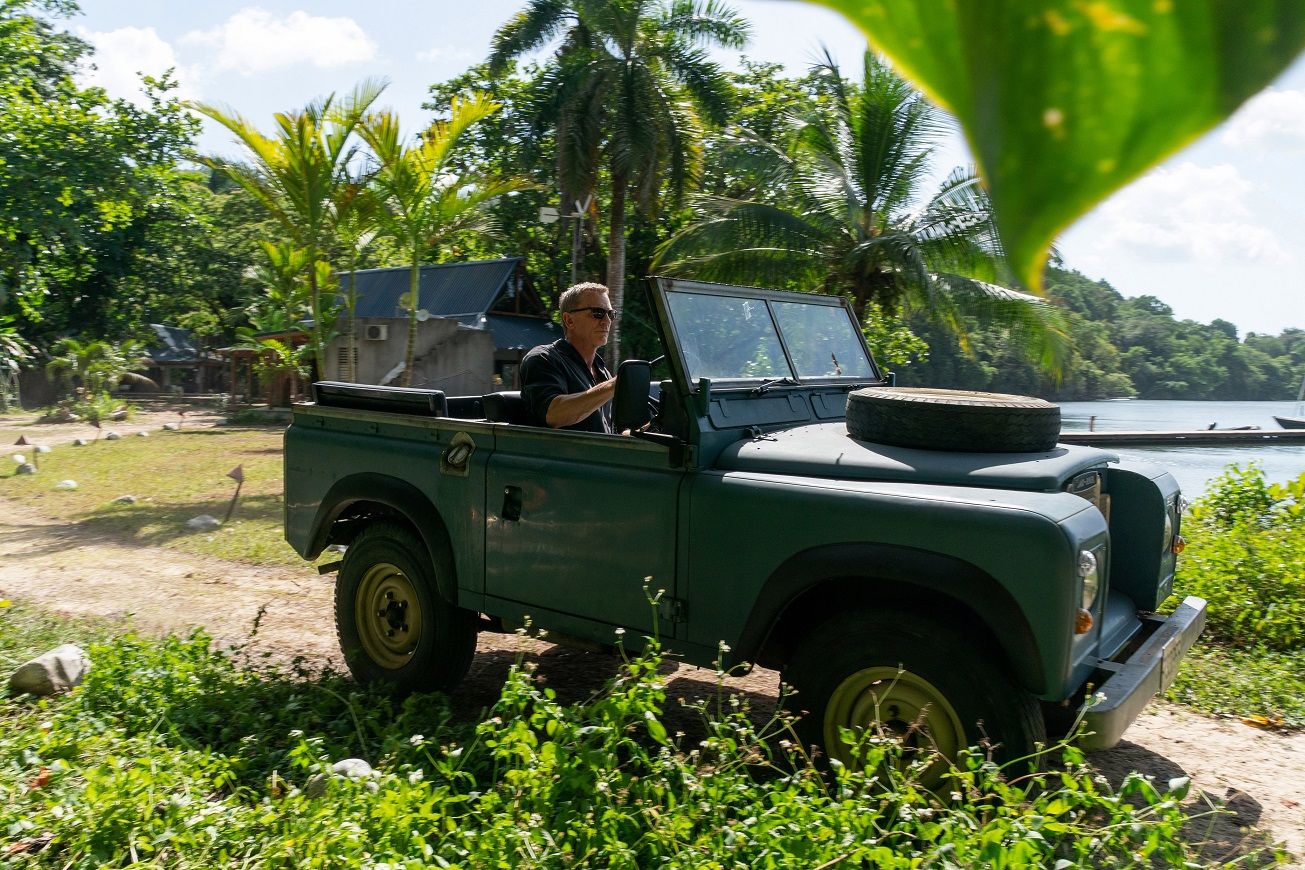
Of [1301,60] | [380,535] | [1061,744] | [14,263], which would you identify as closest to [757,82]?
[14,263]

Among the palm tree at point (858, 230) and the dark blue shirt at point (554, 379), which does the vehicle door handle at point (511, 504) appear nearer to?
the dark blue shirt at point (554, 379)

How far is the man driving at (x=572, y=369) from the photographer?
4570 mm

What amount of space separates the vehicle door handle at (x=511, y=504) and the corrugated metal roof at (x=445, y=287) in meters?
23.4

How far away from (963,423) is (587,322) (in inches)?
73.5

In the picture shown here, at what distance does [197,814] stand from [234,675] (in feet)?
5.87

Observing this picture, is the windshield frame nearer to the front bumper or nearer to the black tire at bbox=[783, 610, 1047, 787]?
the black tire at bbox=[783, 610, 1047, 787]

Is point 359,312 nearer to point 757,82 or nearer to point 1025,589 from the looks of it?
point 757,82

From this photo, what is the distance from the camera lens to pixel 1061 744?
291 cm

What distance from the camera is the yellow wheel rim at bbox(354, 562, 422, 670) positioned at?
5039mm

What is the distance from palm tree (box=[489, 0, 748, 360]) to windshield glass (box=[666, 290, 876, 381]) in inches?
582

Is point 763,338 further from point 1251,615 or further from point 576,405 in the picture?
point 1251,615

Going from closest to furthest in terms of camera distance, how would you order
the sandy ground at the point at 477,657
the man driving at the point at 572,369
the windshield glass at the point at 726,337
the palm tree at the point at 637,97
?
the sandy ground at the point at 477,657 → the windshield glass at the point at 726,337 → the man driving at the point at 572,369 → the palm tree at the point at 637,97

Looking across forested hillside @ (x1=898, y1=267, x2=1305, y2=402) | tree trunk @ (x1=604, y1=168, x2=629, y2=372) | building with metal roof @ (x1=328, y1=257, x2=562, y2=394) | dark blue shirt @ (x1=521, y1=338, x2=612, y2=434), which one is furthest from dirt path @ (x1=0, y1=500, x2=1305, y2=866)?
building with metal roof @ (x1=328, y1=257, x2=562, y2=394)

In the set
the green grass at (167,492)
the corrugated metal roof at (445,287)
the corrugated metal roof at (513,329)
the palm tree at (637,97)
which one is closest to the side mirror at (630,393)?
the green grass at (167,492)
